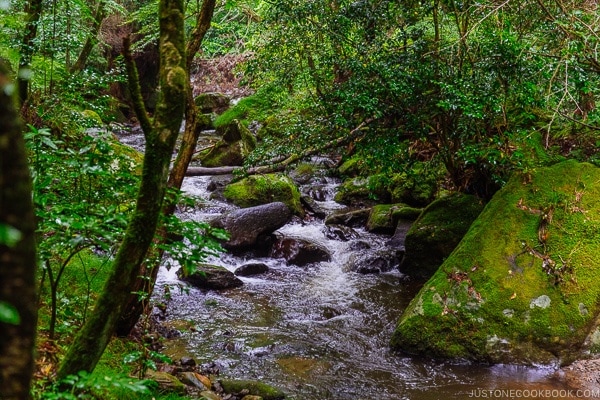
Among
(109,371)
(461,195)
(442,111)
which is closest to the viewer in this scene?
(109,371)

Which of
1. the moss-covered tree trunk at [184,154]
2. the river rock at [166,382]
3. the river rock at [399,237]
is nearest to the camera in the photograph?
the river rock at [166,382]

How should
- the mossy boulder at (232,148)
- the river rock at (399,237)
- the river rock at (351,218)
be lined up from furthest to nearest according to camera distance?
the mossy boulder at (232,148), the river rock at (351,218), the river rock at (399,237)

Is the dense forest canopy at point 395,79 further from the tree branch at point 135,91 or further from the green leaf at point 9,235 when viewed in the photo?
the green leaf at point 9,235

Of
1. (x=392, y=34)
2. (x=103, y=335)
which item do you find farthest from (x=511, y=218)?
(x=103, y=335)

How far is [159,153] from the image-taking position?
2.44 meters

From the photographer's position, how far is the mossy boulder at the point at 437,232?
28.1ft

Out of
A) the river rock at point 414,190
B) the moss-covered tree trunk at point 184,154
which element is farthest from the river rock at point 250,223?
the moss-covered tree trunk at point 184,154

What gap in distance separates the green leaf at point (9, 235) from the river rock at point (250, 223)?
29.1 feet

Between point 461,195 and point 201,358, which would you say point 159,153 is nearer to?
point 201,358

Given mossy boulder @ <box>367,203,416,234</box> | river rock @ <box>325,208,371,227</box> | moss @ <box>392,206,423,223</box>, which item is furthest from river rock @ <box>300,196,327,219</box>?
moss @ <box>392,206,423,223</box>

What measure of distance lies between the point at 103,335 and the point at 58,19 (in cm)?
539

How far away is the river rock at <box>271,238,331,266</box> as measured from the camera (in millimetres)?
9805

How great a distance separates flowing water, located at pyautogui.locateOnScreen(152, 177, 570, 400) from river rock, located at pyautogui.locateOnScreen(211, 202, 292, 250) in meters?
0.36

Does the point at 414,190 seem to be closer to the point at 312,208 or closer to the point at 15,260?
the point at 312,208
